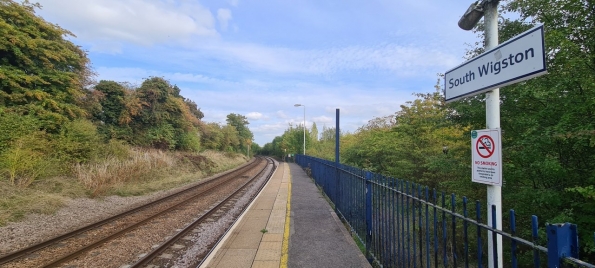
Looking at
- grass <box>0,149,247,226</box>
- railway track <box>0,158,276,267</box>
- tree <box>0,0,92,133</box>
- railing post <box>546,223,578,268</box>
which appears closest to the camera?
railing post <box>546,223,578,268</box>

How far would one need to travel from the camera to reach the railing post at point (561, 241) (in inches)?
58.1

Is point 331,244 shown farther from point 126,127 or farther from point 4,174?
point 126,127

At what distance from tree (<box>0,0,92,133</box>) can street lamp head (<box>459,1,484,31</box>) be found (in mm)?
17426

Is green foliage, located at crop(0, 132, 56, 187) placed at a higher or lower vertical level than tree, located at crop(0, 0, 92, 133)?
lower

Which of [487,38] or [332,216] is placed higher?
[487,38]

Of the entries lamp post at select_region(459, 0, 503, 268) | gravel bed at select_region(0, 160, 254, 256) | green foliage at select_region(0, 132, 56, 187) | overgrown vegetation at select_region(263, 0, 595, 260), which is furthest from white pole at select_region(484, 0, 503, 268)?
green foliage at select_region(0, 132, 56, 187)

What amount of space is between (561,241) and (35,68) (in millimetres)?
20087

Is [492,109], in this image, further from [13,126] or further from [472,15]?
[13,126]

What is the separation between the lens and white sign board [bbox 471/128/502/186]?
2.29 m

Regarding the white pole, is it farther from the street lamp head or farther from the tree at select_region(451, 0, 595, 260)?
the tree at select_region(451, 0, 595, 260)

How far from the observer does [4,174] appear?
1043 centimetres

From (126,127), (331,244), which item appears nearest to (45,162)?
(331,244)

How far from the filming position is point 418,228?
4.67m

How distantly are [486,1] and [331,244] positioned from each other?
180 inches
